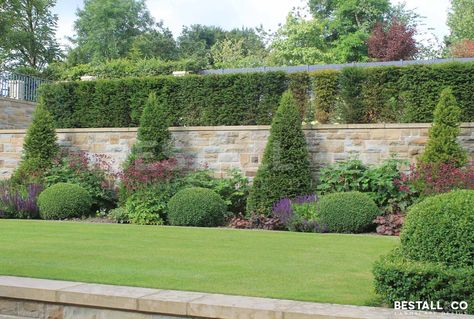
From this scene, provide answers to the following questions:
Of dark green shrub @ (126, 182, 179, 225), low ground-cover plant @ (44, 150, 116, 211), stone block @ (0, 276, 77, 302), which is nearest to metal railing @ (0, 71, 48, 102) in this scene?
low ground-cover plant @ (44, 150, 116, 211)

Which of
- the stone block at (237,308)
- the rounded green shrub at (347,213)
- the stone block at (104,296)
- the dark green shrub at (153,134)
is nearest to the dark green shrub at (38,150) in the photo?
the dark green shrub at (153,134)

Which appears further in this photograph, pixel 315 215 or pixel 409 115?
pixel 409 115

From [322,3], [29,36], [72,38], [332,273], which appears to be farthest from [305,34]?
[332,273]

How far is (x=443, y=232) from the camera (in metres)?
4.34

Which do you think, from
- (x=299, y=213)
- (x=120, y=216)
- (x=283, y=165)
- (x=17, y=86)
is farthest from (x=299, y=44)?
(x=299, y=213)

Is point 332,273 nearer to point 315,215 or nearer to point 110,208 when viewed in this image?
point 315,215

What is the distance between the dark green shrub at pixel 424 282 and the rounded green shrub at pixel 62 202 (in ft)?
30.9

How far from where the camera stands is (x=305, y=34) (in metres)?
34.5

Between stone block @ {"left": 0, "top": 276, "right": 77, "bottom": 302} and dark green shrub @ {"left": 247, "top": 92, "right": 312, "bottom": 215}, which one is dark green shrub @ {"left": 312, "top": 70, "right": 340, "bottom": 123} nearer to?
dark green shrub @ {"left": 247, "top": 92, "right": 312, "bottom": 215}

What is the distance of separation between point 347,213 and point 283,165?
202 centimetres

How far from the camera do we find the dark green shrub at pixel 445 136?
437 inches

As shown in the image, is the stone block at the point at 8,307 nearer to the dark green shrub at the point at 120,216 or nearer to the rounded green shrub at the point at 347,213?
the rounded green shrub at the point at 347,213

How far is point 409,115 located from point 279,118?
2979mm

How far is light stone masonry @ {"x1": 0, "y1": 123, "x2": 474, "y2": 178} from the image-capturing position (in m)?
12.3
